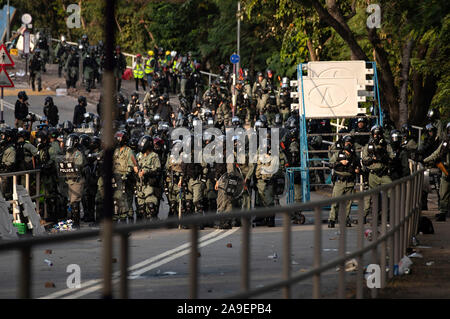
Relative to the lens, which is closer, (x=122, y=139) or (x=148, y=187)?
(x=148, y=187)

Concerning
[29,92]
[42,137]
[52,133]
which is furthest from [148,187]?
[29,92]

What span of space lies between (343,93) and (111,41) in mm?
18119

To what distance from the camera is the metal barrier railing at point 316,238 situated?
4.76 m

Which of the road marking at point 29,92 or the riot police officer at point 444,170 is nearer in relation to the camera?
the riot police officer at point 444,170

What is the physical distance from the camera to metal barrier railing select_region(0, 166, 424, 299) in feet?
15.6

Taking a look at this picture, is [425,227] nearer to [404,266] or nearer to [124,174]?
[404,266]

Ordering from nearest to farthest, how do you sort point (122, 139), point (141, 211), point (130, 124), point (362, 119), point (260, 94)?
point (141, 211) < point (122, 139) < point (362, 119) < point (130, 124) < point (260, 94)

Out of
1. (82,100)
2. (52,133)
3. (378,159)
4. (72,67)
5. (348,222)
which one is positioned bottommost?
(348,222)

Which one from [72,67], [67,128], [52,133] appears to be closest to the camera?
[52,133]

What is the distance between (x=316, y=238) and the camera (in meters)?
7.82

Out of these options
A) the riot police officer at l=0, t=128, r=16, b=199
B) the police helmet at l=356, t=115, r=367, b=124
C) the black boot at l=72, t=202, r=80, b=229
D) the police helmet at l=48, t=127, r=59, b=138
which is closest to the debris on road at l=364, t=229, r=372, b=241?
the black boot at l=72, t=202, r=80, b=229

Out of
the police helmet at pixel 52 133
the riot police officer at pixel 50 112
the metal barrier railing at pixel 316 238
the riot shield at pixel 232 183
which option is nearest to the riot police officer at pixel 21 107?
the riot police officer at pixel 50 112

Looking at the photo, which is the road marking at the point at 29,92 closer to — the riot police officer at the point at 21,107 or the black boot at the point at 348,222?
the riot police officer at the point at 21,107

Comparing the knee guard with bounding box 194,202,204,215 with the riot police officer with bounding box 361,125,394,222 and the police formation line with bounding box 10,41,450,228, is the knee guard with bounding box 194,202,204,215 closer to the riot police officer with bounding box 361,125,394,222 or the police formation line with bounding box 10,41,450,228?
the police formation line with bounding box 10,41,450,228
